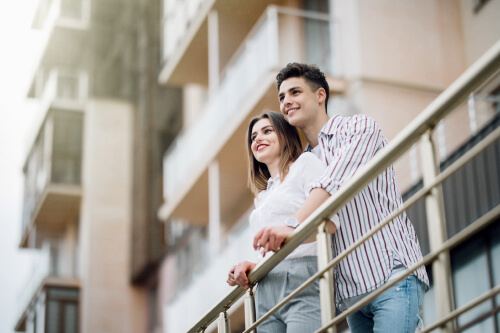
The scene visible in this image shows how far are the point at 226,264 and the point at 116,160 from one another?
14.3 meters

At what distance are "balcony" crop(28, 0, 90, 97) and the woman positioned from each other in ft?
90.0

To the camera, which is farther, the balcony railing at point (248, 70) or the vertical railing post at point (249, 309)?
the balcony railing at point (248, 70)

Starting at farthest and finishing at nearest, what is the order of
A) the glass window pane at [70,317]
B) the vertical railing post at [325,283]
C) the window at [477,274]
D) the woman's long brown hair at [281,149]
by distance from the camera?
the glass window pane at [70,317], the window at [477,274], the woman's long brown hair at [281,149], the vertical railing post at [325,283]

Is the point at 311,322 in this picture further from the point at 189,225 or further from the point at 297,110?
the point at 189,225

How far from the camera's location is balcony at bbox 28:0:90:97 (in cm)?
3152

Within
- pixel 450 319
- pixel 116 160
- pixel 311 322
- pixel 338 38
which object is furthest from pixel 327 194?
pixel 116 160

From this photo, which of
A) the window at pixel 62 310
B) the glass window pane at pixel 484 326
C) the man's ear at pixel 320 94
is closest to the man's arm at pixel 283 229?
the man's ear at pixel 320 94

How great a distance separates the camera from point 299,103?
4512 mm

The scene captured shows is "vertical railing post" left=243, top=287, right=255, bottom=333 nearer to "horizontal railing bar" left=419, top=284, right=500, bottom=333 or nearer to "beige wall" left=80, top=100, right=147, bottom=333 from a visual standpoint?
"horizontal railing bar" left=419, top=284, right=500, bottom=333

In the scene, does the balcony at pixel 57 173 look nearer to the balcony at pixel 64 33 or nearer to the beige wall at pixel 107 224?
the beige wall at pixel 107 224

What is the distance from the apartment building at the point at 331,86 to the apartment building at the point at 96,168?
225 inches

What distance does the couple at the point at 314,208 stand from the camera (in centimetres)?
399

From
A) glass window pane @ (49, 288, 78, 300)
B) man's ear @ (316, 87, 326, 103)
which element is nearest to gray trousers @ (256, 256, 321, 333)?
man's ear @ (316, 87, 326, 103)

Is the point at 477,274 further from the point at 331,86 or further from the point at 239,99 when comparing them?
the point at 239,99
